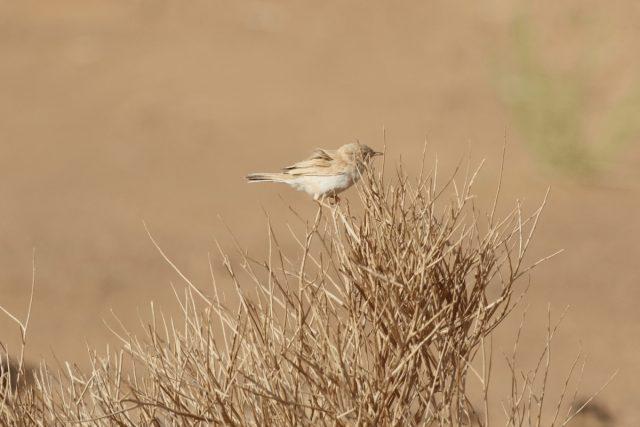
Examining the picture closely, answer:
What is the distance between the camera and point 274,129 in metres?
18.1

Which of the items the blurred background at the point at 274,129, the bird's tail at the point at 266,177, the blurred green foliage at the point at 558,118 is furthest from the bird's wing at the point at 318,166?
the blurred green foliage at the point at 558,118

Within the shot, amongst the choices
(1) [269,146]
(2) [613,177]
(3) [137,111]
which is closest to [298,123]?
(1) [269,146]

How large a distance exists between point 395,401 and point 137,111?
47.7ft

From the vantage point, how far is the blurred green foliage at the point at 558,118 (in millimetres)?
16562

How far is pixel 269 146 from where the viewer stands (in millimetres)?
17312

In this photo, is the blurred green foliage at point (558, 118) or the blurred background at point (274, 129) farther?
the blurred green foliage at point (558, 118)

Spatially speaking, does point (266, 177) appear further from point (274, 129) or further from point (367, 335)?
point (274, 129)

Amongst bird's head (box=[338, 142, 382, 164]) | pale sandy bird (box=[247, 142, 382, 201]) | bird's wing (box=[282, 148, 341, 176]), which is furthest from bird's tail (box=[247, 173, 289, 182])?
bird's head (box=[338, 142, 382, 164])

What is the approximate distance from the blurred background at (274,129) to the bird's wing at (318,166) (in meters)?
6.30

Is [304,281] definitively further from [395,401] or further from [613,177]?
[613,177]

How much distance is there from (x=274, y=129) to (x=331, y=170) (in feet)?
44.3

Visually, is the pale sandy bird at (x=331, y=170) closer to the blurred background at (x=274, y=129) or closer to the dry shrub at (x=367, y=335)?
the dry shrub at (x=367, y=335)

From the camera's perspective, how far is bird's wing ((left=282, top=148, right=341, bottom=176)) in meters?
4.66

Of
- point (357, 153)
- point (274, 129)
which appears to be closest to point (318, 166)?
point (357, 153)
